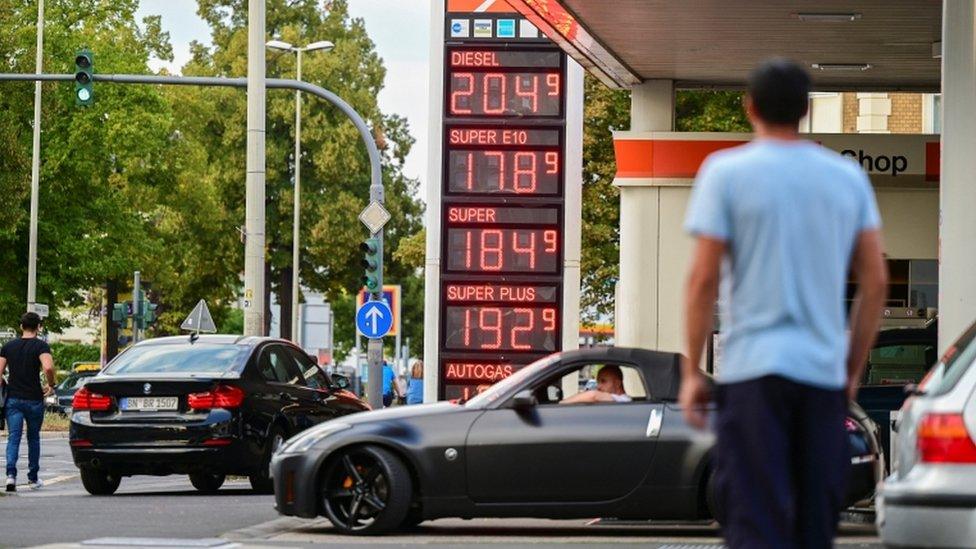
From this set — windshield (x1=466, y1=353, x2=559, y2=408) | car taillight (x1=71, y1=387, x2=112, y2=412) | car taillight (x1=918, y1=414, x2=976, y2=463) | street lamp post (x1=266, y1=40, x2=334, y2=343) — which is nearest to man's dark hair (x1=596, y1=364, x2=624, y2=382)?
windshield (x1=466, y1=353, x2=559, y2=408)

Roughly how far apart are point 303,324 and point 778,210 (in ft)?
152

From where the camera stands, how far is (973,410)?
26.3 feet

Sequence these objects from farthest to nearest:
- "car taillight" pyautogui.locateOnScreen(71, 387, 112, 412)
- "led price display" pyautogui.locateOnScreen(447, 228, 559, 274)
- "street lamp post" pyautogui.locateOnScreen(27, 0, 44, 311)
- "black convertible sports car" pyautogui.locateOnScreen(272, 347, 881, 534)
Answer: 1. "street lamp post" pyautogui.locateOnScreen(27, 0, 44, 311)
2. "led price display" pyautogui.locateOnScreen(447, 228, 559, 274)
3. "car taillight" pyautogui.locateOnScreen(71, 387, 112, 412)
4. "black convertible sports car" pyautogui.locateOnScreen(272, 347, 881, 534)

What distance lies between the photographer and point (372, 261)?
1121 inches

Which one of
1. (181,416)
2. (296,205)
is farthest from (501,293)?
(296,205)

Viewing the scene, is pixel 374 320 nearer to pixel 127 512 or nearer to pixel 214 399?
pixel 214 399

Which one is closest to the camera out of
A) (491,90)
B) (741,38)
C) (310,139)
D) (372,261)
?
(741,38)

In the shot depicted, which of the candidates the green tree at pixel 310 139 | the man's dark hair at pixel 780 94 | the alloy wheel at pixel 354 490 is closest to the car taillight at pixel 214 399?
the alloy wheel at pixel 354 490

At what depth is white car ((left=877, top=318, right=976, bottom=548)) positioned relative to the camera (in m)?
7.90

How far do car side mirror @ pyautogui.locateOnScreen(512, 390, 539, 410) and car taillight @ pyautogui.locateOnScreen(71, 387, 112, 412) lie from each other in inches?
255

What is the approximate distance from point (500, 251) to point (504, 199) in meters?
0.63

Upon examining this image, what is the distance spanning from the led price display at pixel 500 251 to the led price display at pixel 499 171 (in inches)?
19.3

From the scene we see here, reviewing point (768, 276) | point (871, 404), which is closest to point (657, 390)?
point (871, 404)

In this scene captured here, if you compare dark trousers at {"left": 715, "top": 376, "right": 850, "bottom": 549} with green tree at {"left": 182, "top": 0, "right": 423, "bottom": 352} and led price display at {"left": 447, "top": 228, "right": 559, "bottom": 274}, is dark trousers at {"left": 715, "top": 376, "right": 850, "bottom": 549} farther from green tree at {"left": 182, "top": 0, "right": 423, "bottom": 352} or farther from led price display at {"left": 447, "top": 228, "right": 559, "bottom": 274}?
green tree at {"left": 182, "top": 0, "right": 423, "bottom": 352}
